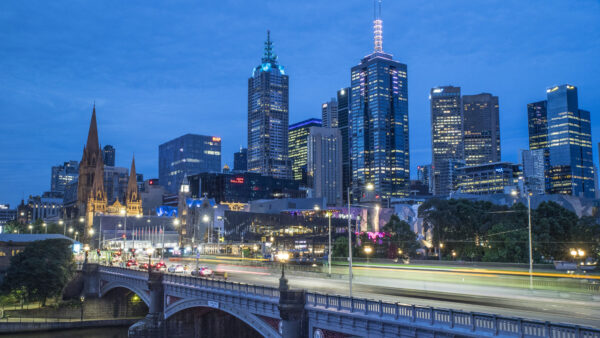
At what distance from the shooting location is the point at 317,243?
17862cm

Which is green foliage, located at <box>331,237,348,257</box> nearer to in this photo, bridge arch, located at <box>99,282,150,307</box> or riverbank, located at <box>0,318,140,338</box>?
bridge arch, located at <box>99,282,150,307</box>

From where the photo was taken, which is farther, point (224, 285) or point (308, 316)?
point (224, 285)

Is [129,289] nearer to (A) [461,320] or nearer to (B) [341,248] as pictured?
(B) [341,248]

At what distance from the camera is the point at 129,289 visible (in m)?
83.1

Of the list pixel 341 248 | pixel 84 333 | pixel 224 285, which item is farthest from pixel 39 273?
pixel 341 248

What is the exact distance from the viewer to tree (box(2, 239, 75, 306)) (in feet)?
266

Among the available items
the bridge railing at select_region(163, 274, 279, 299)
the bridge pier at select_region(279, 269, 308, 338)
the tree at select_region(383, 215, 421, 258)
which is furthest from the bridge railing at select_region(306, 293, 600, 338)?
the tree at select_region(383, 215, 421, 258)

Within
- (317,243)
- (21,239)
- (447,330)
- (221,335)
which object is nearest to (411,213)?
(317,243)

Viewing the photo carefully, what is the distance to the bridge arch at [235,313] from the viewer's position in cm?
3873

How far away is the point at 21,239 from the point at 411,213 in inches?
4875

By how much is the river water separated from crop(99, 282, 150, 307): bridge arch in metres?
5.63

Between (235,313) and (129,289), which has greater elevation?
(235,313)

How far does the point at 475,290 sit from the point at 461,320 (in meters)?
21.5

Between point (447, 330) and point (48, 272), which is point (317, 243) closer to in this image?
point (48, 272)
